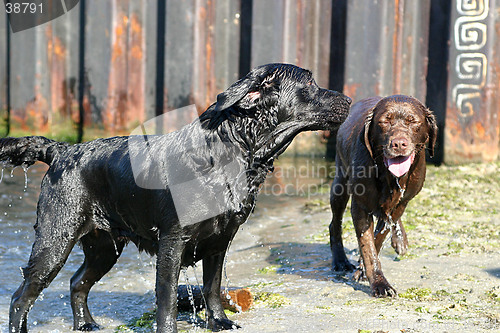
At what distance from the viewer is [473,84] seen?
344 inches

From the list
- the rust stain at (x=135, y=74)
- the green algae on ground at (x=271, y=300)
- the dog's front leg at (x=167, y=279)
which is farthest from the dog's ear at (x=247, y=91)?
the rust stain at (x=135, y=74)

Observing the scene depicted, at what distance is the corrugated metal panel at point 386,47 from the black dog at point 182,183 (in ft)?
17.3

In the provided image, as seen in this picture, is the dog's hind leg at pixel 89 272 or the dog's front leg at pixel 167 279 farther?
the dog's hind leg at pixel 89 272

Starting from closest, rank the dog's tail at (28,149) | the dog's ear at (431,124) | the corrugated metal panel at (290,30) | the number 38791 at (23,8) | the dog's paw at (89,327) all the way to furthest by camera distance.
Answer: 1. the dog's tail at (28,149)
2. the dog's paw at (89,327)
3. the dog's ear at (431,124)
4. the corrugated metal panel at (290,30)
5. the number 38791 at (23,8)

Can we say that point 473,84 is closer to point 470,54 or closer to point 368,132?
point 470,54

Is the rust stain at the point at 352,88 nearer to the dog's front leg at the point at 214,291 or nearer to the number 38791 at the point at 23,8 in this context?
the number 38791 at the point at 23,8

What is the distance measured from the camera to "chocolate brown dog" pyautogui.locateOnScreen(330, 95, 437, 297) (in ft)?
15.7

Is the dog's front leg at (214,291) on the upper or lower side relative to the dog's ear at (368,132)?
lower

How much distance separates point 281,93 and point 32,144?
1.79m

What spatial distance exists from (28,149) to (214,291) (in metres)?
1.59

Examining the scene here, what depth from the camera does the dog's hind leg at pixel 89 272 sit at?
452 centimetres

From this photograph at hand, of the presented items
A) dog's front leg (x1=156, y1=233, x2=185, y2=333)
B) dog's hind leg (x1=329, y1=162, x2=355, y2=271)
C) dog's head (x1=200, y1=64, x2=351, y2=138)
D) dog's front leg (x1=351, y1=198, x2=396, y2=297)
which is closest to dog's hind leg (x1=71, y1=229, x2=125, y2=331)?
dog's front leg (x1=156, y1=233, x2=185, y2=333)

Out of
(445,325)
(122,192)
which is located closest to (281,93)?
(122,192)

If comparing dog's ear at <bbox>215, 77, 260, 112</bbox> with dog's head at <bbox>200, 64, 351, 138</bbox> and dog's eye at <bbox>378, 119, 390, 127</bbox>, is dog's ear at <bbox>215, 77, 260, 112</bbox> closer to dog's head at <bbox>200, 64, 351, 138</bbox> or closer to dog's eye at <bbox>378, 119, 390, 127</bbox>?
dog's head at <bbox>200, 64, 351, 138</bbox>
